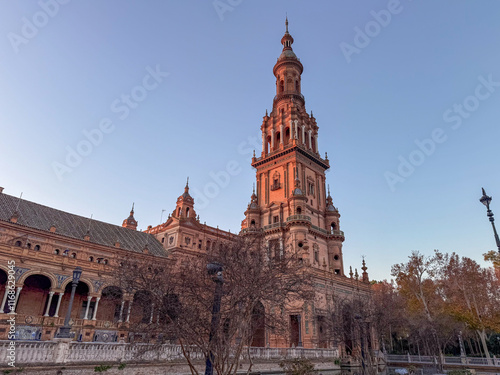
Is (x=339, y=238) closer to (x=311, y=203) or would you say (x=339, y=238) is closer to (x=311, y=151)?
(x=311, y=203)

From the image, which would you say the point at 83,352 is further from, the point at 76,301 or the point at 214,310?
the point at 76,301

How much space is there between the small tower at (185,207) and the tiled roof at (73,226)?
5.32m

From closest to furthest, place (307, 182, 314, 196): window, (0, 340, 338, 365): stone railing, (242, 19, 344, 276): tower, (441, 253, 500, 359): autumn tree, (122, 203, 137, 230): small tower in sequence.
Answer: (0, 340, 338, 365): stone railing → (441, 253, 500, 359): autumn tree → (242, 19, 344, 276): tower → (307, 182, 314, 196): window → (122, 203, 137, 230): small tower

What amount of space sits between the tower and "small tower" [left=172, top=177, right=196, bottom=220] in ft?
26.2

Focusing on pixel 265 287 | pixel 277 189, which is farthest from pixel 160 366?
pixel 277 189

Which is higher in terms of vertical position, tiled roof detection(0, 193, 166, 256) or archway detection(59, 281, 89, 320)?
tiled roof detection(0, 193, 166, 256)

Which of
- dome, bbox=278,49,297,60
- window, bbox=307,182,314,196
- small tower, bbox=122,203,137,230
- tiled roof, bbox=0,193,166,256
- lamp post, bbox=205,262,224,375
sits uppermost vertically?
dome, bbox=278,49,297,60

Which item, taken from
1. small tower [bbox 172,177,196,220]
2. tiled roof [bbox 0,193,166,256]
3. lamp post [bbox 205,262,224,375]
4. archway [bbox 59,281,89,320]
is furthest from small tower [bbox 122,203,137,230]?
lamp post [bbox 205,262,224,375]

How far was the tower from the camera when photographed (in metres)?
44.4

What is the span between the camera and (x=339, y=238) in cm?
4769

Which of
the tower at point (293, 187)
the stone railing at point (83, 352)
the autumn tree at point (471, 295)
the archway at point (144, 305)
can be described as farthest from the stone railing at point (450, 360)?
→ the archway at point (144, 305)

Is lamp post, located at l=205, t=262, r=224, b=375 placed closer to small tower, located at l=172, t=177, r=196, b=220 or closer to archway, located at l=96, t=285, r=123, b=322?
archway, located at l=96, t=285, r=123, b=322

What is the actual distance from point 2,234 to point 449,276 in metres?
53.0

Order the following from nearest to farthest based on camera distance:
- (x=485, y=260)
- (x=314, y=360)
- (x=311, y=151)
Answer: (x=314, y=360) → (x=485, y=260) → (x=311, y=151)
